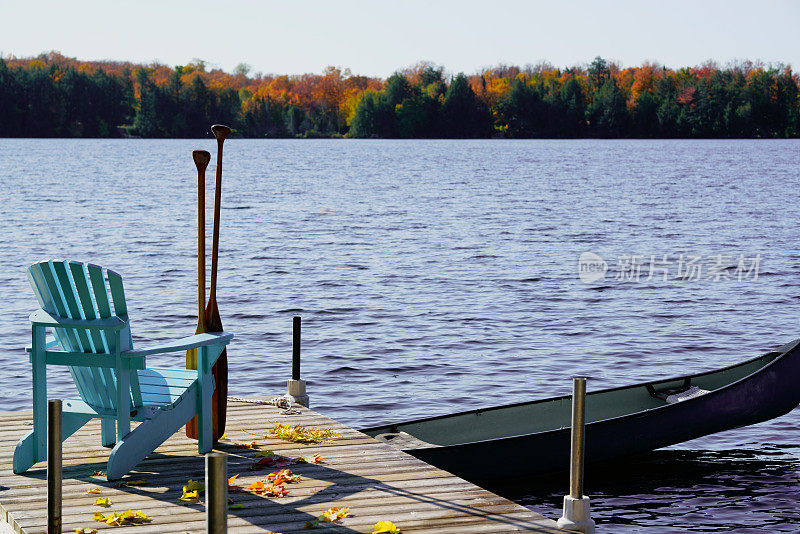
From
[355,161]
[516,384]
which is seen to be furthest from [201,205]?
[355,161]

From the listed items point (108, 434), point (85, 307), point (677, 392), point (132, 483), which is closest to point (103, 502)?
point (132, 483)

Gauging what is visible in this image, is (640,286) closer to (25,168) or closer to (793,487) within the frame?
(793,487)

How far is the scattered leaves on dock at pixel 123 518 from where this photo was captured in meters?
5.24

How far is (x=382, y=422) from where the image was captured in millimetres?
11820

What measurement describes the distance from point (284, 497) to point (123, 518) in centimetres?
93

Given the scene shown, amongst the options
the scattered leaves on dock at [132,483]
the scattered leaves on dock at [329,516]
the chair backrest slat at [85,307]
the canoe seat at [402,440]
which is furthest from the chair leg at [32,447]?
the canoe seat at [402,440]

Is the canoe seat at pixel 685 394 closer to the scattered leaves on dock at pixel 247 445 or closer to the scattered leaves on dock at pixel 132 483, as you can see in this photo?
the scattered leaves on dock at pixel 247 445

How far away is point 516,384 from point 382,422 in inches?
101

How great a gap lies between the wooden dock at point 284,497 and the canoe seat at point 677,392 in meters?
4.46

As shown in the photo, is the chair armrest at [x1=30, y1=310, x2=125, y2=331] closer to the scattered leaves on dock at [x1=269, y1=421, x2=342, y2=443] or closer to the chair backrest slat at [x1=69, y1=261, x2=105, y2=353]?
the chair backrest slat at [x1=69, y1=261, x2=105, y2=353]

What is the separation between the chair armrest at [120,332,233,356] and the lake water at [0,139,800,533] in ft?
11.8

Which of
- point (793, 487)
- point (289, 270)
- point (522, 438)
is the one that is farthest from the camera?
point (289, 270)

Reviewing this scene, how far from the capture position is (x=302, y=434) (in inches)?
279

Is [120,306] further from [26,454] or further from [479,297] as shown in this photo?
[479,297]
